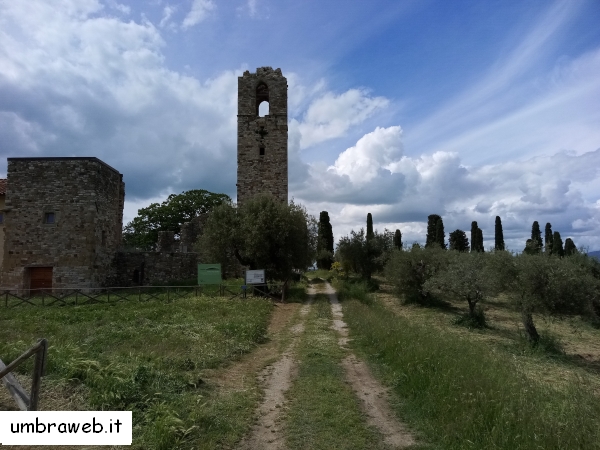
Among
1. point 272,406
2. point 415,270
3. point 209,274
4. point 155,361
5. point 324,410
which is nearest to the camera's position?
point 324,410

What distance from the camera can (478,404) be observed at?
5.59 metres

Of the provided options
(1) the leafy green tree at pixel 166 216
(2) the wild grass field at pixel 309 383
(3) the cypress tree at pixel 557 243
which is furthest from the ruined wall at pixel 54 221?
(3) the cypress tree at pixel 557 243

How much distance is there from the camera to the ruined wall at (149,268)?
95.3 ft

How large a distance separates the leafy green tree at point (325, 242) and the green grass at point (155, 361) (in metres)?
31.3

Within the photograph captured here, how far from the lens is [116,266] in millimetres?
28953

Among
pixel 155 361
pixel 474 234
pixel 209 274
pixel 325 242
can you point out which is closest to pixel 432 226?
pixel 474 234

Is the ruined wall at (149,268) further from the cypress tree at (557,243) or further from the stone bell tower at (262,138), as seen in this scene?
the cypress tree at (557,243)

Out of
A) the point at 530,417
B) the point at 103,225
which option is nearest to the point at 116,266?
the point at 103,225

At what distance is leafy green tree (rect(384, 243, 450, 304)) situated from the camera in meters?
23.7

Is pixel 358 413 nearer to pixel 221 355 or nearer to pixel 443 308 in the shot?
pixel 221 355

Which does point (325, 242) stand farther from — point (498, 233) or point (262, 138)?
point (498, 233)

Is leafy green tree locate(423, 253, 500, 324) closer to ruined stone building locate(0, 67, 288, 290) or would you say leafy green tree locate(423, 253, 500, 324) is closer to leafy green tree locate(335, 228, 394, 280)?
leafy green tree locate(335, 228, 394, 280)

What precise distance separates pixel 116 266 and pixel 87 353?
2230 centimetres

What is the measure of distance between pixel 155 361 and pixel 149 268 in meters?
22.7
